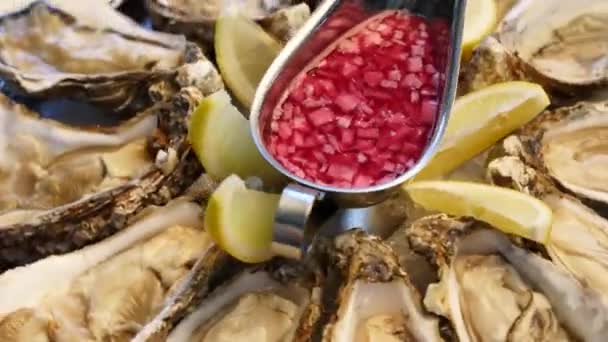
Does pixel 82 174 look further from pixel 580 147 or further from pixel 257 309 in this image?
pixel 580 147

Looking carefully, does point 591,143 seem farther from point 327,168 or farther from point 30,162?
point 30,162

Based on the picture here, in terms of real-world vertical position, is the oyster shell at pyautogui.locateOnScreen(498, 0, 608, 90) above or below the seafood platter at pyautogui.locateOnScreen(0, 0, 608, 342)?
above

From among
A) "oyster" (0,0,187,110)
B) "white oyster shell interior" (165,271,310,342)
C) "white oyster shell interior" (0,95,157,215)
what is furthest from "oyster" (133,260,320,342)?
"oyster" (0,0,187,110)

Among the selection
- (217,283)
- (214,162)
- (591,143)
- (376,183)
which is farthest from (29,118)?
(591,143)

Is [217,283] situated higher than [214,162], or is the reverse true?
[214,162]

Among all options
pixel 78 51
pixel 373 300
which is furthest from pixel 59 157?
pixel 373 300

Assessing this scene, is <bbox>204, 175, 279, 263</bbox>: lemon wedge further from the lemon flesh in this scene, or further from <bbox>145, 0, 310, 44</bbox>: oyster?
<bbox>145, 0, 310, 44</bbox>: oyster
